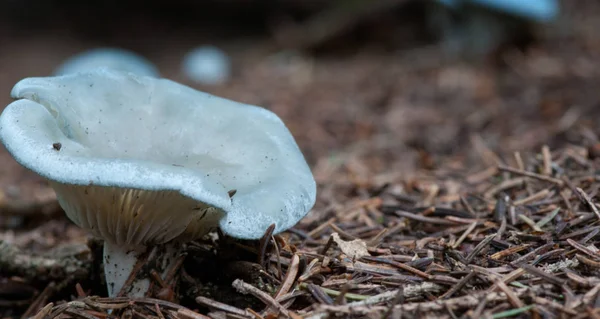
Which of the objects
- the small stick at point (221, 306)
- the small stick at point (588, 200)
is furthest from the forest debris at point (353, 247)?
the small stick at point (588, 200)

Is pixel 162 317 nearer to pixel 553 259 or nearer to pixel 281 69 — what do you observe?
pixel 553 259

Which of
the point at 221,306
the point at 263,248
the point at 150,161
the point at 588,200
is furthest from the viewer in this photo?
the point at 588,200

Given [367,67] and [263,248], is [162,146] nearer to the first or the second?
[263,248]

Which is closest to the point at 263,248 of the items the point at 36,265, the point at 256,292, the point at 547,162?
the point at 256,292

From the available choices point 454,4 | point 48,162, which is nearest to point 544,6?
point 454,4

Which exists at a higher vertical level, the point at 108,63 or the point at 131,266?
the point at 131,266

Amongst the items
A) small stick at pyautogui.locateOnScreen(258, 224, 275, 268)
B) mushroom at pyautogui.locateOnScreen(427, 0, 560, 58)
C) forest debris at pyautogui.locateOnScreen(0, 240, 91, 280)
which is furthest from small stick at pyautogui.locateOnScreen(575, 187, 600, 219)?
mushroom at pyautogui.locateOnScreen(427, 0, 560, 58)

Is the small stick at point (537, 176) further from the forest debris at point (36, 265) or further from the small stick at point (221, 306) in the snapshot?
the forest debris at point (36, 265)
